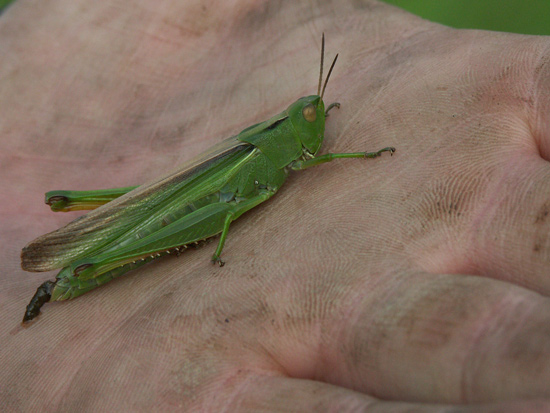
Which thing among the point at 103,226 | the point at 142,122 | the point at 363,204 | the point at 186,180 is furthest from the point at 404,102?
the point at 142,122

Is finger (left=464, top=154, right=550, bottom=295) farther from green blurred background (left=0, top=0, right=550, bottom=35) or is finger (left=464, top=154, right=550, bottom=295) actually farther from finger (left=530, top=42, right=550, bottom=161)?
green blurred background (left=0, top=0, right=550, bottom=35)

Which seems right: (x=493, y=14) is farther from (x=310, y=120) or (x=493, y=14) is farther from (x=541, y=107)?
(x=310, y=120)

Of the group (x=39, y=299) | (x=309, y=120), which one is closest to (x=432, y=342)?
(x=309, y=120)

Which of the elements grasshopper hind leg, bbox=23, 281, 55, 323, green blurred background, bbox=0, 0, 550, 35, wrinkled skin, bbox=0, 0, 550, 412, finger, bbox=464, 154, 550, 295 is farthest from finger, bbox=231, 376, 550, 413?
green blurred background, bbox=0, 0, 550, 35

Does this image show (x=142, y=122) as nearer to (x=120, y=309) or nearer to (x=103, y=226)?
(x=103, y=226)

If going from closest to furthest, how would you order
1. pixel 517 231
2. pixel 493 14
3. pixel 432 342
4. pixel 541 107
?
pixel 432 342
pixel 517 231
pixel 541 107
pixel 493 14

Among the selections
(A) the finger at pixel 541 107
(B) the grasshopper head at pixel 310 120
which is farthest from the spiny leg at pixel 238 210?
(A) the finger at pixel 541 107

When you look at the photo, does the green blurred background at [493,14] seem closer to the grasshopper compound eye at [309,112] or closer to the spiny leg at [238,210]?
the grasshopper compound eye at [309,112]
